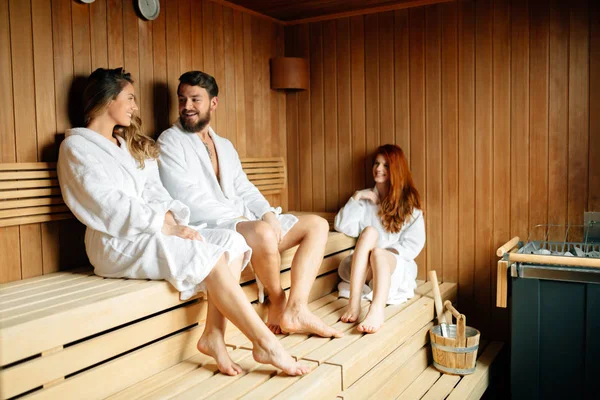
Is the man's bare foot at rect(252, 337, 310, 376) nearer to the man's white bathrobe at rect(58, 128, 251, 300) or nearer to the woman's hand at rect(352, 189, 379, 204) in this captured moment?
the man's white bathrobe at rect(58, 128, 251, 300)

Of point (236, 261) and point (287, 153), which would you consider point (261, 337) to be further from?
point (287, 153)

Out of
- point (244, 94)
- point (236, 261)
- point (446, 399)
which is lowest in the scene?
point (446, 399)

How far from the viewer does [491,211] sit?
135 inches

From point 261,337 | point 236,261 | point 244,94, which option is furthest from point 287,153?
point 261,337

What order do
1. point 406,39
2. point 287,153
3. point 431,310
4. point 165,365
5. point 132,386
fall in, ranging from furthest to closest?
1. point 287,153
2. point 406,39
3. point 431,310
4. point 165,365
5. point 132,386

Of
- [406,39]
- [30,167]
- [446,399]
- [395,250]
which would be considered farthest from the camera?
[406,39]

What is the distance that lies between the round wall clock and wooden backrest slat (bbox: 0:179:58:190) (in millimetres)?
1004

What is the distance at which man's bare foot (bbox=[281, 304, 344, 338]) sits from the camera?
97.5 inches

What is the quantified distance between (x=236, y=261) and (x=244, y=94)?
1637 millimetres

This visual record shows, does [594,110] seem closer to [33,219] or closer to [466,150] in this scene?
[466,150]

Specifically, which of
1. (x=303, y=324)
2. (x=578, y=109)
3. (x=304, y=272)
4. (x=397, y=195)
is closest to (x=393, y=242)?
(x=397, y=195)

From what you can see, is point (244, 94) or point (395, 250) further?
point (244, 94)

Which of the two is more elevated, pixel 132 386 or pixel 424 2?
pixel 424 2

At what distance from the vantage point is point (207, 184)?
2975 mm
